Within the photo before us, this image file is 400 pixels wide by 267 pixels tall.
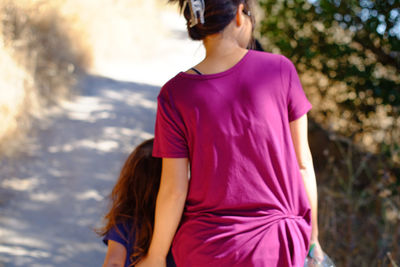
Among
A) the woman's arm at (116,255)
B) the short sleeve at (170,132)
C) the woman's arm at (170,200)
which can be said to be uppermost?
the short sleeve at (170,132)

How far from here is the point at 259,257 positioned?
4.42 ft

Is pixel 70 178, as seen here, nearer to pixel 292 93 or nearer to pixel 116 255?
pixel 116 255

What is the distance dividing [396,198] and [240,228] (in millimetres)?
2357

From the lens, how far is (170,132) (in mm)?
1443

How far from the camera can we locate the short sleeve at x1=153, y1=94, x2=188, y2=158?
4.69 ft

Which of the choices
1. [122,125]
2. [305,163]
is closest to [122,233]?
[305,163]

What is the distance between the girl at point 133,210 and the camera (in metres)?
1.90

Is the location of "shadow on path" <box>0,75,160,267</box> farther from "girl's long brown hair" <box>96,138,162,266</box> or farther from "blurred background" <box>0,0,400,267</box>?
"girl's long brown hair" <box>96,138,162,266</box>

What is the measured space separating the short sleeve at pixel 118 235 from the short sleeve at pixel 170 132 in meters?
0.60

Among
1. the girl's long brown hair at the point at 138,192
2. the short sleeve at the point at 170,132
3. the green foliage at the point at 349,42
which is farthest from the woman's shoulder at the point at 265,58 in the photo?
the green foliage at the point at 349,42

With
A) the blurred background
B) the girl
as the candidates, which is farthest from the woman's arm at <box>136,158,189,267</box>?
the blurred background

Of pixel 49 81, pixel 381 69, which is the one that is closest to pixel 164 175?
pixel 381 69

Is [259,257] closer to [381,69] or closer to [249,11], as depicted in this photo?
[249,11]

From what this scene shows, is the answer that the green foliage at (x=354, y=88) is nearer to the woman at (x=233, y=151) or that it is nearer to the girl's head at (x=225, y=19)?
the woman at (x=233, y=151)
